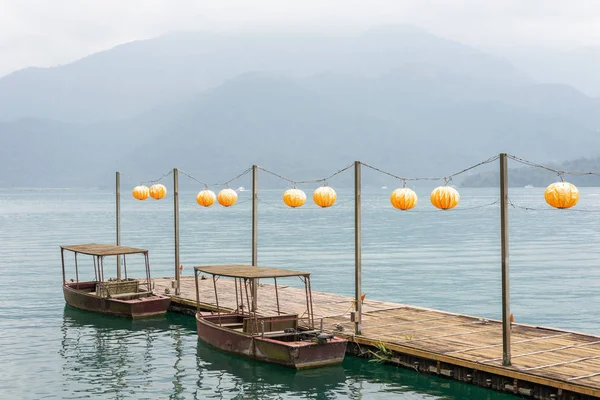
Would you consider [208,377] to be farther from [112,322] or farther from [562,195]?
[562,195]

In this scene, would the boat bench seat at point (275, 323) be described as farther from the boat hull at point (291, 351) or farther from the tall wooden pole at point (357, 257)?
the tall wooden pole at point (357, 257)

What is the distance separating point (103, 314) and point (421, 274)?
2510 centimetres

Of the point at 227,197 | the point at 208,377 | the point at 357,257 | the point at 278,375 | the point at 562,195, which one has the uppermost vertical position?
the point at 227,197

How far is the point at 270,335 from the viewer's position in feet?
74.2

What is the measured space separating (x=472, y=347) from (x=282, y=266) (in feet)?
120

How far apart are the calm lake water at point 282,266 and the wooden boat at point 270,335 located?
417 mm

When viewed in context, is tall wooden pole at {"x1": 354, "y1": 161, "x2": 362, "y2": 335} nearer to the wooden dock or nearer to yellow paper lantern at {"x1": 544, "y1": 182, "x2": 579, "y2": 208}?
the wooden dock

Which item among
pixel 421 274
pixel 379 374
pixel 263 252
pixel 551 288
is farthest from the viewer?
pixel 263 252

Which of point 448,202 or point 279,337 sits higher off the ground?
point 448,202

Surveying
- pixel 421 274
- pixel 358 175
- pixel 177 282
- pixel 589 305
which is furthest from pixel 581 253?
pixel 358 175

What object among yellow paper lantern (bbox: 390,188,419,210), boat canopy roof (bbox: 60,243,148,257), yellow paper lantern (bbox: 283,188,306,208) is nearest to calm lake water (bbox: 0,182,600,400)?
boat canopy roof (bbox: 60,243,148,257)

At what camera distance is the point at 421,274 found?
50.9 meters

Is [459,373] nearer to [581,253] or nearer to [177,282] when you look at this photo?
[177,282]

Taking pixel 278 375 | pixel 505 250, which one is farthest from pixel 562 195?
pixel 278 375
